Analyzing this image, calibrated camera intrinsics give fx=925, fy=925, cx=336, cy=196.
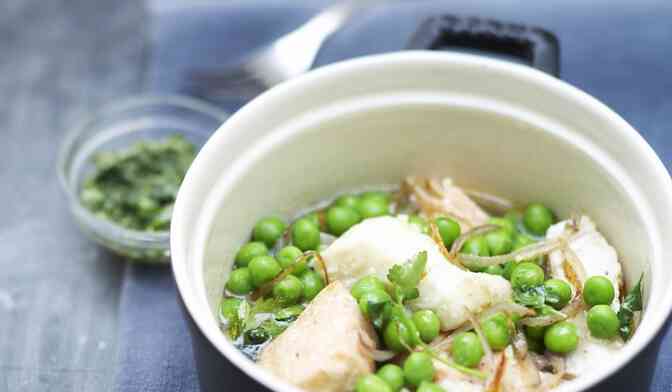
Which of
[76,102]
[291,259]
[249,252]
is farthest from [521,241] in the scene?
[76,102]

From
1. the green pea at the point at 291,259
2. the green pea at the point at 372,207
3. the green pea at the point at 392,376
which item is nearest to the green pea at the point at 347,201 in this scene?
the green pea at the point at 372,207

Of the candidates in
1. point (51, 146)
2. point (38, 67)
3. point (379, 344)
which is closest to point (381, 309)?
point (379, 344)

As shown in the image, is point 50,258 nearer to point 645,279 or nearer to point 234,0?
point 234,0

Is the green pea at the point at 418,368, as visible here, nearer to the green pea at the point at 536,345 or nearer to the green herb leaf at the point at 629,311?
the green pea at the point at 536,345

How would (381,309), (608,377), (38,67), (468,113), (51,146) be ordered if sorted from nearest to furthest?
(608,377), (381,309), (468,113), (51,146), (38,67)

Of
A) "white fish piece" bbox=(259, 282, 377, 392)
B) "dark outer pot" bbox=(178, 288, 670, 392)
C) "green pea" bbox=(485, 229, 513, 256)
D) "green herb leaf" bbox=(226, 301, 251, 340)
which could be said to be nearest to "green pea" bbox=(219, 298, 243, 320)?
"green herb leaf" bbox=(226, 301, 251, 340)

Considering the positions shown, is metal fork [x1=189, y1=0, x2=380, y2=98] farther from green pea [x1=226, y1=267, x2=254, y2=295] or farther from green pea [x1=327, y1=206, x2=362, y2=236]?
green pea [x1=226, y1=267, x2=254, y2=295]

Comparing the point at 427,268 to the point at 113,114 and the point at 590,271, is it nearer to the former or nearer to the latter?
the point at 590,271
